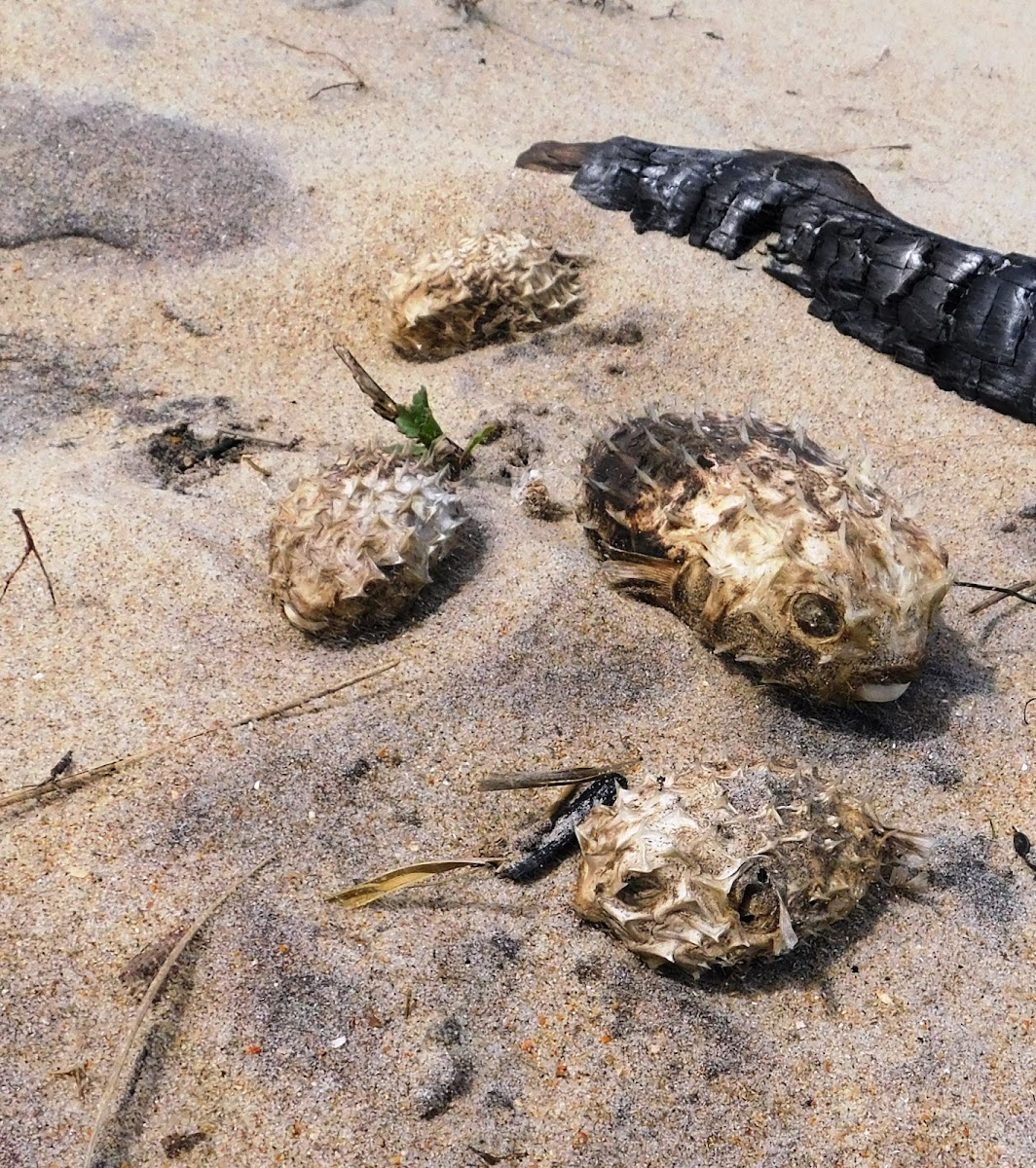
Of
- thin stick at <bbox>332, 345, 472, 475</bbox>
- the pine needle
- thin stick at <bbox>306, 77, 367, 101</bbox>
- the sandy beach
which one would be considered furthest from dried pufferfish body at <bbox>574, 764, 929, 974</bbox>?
thin stick at <bbox>306, 77, 367, 101</bbox>

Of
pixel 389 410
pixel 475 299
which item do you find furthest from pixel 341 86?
pixel 389 410

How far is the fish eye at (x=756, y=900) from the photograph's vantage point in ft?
6.80

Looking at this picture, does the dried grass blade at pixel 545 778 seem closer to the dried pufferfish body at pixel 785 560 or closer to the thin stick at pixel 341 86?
the dried pufferfish body at pixel 785 560

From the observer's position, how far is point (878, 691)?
102 inches

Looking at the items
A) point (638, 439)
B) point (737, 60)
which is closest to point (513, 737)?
point (638, 439)

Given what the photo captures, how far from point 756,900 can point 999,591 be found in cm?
144

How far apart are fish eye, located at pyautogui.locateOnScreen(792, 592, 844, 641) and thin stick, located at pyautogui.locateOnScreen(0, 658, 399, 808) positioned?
1044 mm

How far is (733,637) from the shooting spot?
8.65ft

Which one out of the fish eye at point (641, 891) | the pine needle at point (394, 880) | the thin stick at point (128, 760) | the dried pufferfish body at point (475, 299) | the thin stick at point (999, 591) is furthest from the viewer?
the dried pufferfish body at point (475, 299)

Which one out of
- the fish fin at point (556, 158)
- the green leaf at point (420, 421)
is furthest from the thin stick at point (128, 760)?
the fish fin at point (556, 158)

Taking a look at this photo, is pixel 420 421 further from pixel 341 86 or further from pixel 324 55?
pixel 324 55

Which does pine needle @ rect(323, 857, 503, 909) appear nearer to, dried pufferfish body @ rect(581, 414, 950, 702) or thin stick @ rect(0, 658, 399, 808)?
thin stick @ rect(0, 658, 399, 808)

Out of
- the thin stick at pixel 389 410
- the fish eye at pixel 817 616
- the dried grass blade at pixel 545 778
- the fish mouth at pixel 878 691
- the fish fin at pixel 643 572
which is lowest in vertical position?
the thin stick at pixel 389 410

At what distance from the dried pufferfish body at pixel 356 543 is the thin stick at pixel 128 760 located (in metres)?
0.21
